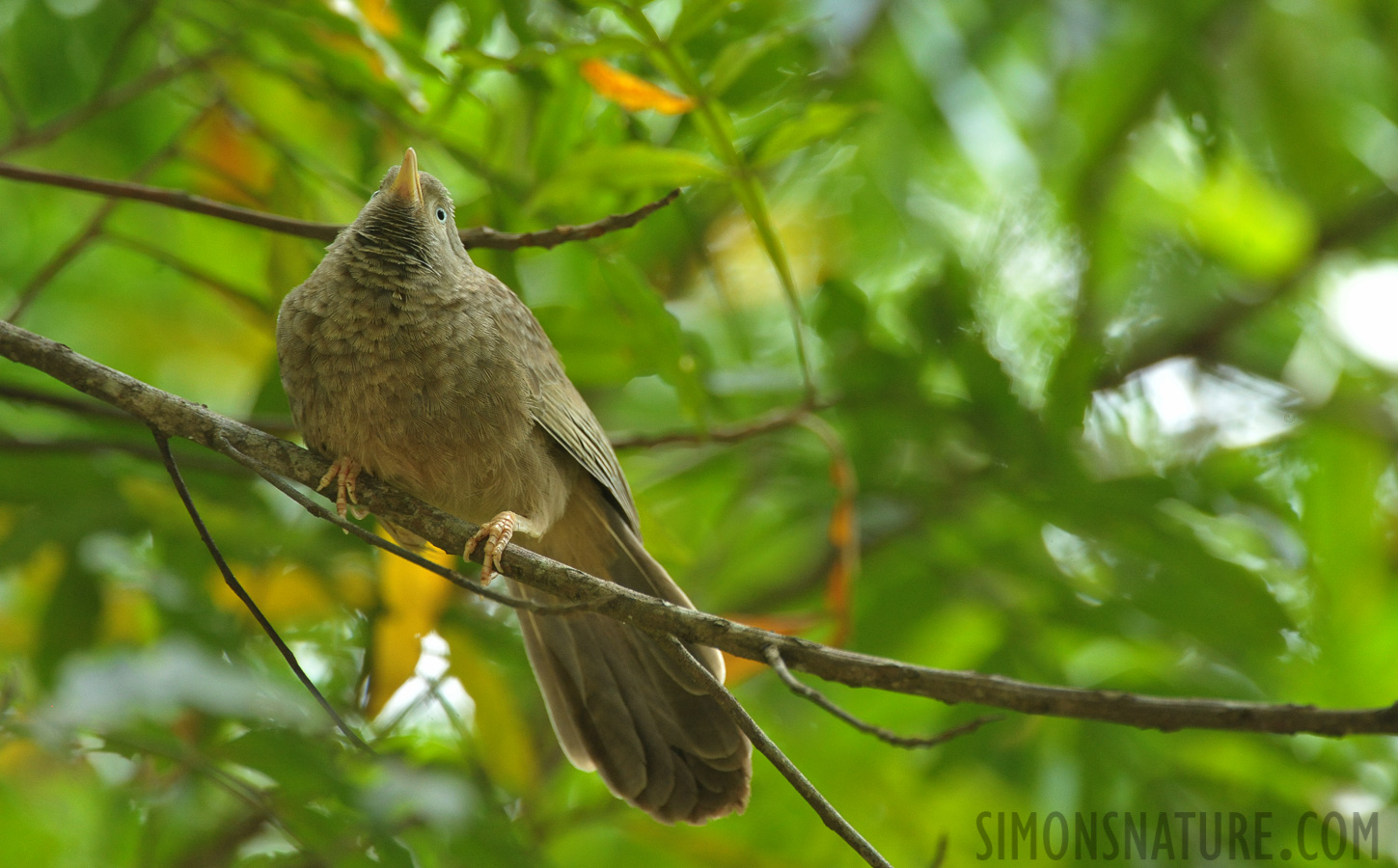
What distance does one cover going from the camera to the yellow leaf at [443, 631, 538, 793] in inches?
149

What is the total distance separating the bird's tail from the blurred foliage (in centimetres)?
23

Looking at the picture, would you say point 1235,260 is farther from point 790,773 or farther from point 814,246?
point 790,773

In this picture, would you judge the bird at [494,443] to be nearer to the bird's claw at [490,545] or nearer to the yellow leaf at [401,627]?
the bird's claw at [490,545]

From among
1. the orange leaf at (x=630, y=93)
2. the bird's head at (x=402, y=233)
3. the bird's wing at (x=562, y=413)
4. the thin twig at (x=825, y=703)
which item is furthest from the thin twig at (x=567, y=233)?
the thin twig at (x=825, y=703)

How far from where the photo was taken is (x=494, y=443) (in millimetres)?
3023

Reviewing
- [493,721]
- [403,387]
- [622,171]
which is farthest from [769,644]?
[493,721]

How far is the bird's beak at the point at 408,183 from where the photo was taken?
2.96 metres

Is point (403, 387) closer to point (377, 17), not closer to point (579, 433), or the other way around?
point (579, 433)

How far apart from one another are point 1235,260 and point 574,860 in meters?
4.09

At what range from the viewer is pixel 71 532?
3.55m

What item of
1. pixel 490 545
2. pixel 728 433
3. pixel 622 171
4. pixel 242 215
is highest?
pixel 622 171

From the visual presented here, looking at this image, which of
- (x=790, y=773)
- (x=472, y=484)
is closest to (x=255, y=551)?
(x=472, y=484)

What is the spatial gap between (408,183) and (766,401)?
1.74 metres

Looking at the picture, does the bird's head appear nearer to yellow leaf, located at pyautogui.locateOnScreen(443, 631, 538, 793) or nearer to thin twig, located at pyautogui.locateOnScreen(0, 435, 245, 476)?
thin twig, located at pyautogui.locateOnScreen(0, 435, 245, 476)
